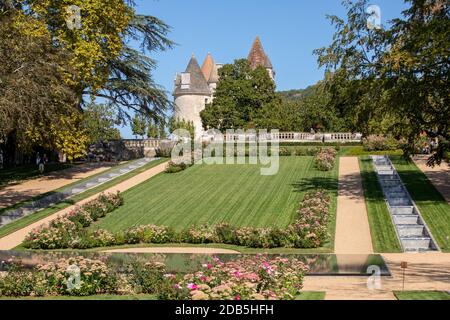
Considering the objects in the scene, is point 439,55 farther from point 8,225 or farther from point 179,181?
point 8,225

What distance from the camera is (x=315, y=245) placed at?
70.8 feet

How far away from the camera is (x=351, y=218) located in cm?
2573

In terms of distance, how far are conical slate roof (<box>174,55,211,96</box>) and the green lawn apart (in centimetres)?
4967

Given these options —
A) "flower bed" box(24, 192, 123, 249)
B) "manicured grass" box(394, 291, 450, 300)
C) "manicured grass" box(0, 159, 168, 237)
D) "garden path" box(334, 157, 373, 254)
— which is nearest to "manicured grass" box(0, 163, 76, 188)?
"manicured grass" box(0, 159, 168, 237)

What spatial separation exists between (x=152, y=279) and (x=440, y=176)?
2507 centimetres

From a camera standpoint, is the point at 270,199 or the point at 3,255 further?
the point at 270,199

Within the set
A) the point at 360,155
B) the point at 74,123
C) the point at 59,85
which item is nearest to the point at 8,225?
the point at 59,85

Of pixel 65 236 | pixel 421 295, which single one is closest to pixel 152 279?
pixel 421 295

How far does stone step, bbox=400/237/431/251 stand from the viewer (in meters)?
21.2
